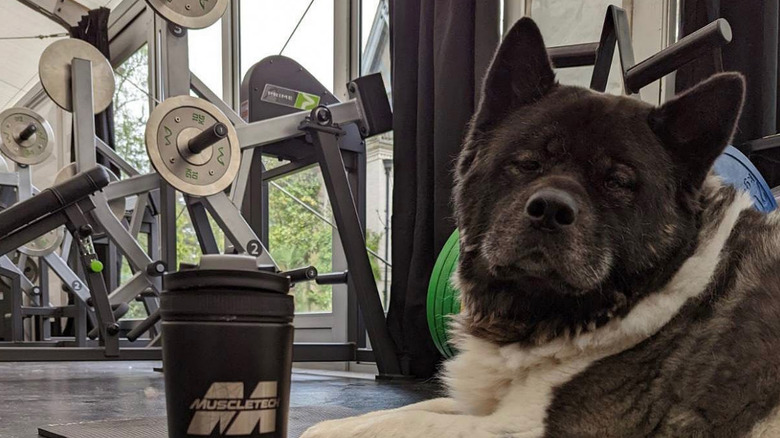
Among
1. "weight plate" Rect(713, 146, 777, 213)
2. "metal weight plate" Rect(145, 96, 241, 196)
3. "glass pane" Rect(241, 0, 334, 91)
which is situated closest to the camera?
"weight plate" Rect(713, 146, 777, 213)

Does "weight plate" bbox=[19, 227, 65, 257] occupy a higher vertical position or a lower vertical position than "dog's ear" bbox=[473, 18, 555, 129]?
lower

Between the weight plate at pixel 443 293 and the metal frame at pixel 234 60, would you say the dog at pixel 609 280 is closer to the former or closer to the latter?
the weight plate at pixel 443 293

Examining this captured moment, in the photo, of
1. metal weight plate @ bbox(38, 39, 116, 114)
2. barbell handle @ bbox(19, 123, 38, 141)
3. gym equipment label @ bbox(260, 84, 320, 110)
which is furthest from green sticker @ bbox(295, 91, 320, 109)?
barbell handle @ bbox(19, 123, 38, 141)

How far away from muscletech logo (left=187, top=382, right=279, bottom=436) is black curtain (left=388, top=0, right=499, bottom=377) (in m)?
1.85

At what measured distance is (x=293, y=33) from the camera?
4.51m

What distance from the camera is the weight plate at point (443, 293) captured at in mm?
2311

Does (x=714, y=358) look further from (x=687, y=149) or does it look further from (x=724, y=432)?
(x=687, y=149)

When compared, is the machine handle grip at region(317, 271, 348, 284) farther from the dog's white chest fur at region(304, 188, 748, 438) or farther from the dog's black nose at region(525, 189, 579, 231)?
the dog's black nose at region(525, 189, 579, 231)

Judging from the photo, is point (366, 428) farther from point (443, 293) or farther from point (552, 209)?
point (443, 293)

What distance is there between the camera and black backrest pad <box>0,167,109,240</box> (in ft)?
10.2

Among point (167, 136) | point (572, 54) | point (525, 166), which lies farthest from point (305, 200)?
point (525, 166)

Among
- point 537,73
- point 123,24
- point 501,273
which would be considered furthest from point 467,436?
point 123,24

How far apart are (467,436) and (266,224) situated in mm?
3375

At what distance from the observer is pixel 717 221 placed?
1.12 meters
